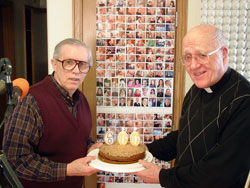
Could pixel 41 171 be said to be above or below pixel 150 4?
below

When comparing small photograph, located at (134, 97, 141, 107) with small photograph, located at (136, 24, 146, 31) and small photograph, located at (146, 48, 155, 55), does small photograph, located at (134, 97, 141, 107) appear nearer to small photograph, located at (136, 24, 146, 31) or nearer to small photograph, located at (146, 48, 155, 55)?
small photograph, located at (146, 48, 155, 55)

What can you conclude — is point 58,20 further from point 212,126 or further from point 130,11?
point 212,126

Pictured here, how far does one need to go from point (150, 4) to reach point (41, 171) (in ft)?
5.56

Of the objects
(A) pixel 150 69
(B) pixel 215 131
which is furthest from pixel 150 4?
(B) pixel 215 131

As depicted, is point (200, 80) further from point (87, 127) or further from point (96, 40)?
point (96, 40)

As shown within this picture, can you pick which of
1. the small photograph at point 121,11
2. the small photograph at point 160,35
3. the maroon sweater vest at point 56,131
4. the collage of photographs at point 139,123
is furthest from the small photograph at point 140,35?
the maroon sweater vest at point 56,131

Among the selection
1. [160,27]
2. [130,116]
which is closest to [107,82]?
[130,116]

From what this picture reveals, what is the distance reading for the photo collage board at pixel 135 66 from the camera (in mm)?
2316

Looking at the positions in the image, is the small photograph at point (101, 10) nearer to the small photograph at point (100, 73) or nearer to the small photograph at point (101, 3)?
the small photograph at point (101, 3)

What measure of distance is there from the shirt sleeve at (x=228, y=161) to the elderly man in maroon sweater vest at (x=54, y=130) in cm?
59

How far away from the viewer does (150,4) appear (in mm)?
2301

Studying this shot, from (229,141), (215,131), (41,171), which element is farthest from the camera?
(41,171)

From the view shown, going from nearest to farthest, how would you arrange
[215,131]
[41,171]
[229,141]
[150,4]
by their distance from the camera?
[229,141] < [215,131] < [41,171] < [150,4]

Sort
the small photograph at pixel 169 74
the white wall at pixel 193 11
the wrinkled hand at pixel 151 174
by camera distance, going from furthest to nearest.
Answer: the small photograph at pixel 169 74 < the white wall at pixel 193 11 < the wrinkled hand at pixel 151 174
